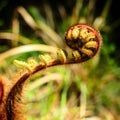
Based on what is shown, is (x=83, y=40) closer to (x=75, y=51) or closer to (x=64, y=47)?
(x=75, y=51)

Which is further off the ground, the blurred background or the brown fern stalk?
the blurred background

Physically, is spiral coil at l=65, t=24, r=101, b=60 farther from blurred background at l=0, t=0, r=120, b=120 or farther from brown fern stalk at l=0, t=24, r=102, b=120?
blurred background at l=0, t=0, r=120, b=120

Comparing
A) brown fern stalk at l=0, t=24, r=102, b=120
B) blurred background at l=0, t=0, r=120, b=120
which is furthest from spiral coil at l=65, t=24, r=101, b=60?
blurred background at l=0, t=0, r=120, b=120

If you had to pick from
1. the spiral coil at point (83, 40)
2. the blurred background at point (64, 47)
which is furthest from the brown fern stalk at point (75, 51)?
the blurred background at point (64, 47)

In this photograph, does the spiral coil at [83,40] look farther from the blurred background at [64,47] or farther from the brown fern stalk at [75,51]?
the blurred background at [64,47]

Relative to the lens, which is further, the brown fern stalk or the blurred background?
the blurred background

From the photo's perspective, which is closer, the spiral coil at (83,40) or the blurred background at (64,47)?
the spiral coil at (83,40)

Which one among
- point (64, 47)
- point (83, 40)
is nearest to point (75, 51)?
point (83, 40)

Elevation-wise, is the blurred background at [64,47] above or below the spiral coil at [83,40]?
above
